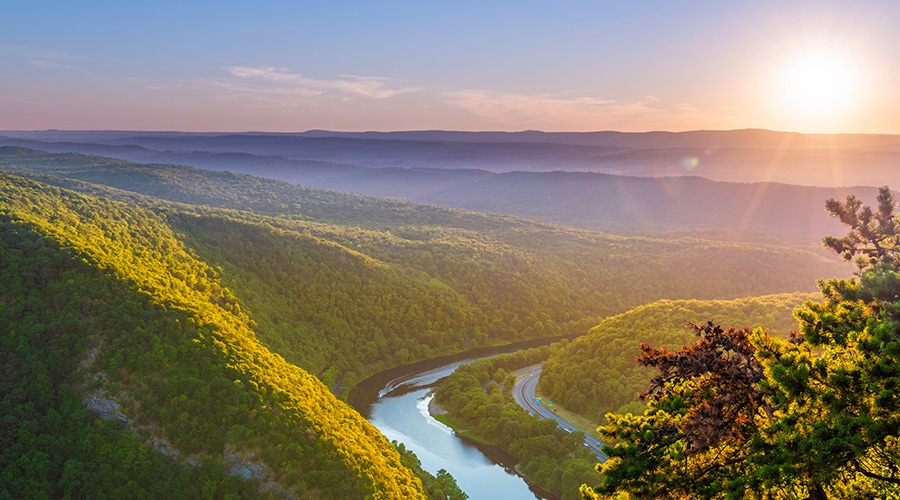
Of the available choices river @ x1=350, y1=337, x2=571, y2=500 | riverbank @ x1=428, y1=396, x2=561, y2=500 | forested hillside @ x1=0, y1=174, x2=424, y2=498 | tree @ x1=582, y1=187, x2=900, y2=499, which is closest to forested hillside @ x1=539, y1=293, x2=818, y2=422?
riverbank @ x1=428, y1=396, x2=561, y2=500

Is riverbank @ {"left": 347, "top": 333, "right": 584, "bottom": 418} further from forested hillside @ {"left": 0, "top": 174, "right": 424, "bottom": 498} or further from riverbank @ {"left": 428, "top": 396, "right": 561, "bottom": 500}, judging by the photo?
forested hillside @ {"left": 0, "top": 174, "right": 424, "bottom": 498}

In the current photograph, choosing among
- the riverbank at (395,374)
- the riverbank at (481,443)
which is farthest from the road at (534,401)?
the riverbank at (395,374)

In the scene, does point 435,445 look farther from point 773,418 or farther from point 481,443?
point 773,418

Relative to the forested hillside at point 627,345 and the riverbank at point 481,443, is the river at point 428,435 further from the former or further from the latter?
the forested hillside at point 627,345

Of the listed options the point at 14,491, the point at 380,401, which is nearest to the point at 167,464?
the point at 14,491

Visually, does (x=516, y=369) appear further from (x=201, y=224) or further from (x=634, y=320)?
(x=201, y=224)
